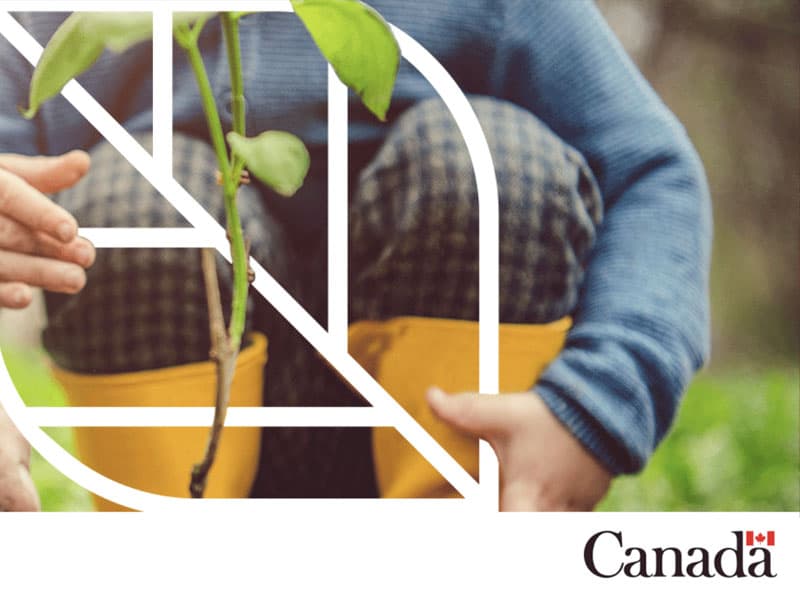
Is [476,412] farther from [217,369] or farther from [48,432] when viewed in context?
[48,432]

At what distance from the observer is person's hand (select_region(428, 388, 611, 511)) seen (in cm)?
A: 91

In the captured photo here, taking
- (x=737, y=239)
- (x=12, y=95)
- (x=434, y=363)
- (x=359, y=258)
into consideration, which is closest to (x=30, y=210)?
(x=12, y=95)

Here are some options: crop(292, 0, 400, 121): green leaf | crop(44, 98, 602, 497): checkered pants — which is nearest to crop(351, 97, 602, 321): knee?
crop(44, 98, 602, 497): checkered pants

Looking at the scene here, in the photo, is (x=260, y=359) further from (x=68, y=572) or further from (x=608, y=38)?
(x=608, y=38)

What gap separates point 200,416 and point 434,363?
243mm

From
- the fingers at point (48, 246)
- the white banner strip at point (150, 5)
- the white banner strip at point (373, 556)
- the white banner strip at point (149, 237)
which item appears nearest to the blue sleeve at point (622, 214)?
the white banner strip at point (373, 556)

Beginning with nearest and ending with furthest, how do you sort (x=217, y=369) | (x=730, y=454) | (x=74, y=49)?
(x=74, y=49) < (x=217, y=369) < (x=730, y=454)

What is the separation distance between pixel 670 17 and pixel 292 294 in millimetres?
490

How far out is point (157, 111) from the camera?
92 centimetres

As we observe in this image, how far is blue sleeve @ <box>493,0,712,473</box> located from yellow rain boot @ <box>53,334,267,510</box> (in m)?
0.30


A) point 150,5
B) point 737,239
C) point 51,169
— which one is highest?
point 150,5

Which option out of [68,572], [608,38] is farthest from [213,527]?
[608,38]

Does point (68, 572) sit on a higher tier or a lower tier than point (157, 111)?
lower

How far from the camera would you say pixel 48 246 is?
908mm
